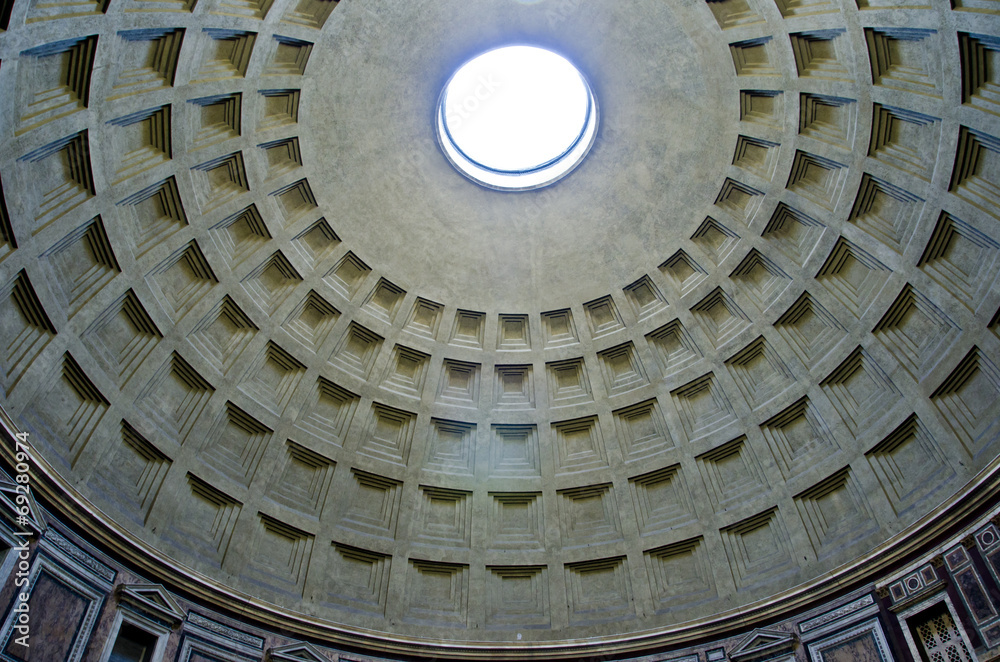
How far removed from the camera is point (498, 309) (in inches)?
926

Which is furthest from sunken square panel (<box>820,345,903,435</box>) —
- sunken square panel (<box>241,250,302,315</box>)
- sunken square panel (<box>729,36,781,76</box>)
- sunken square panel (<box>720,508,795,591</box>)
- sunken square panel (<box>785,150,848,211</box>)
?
sunken square panel (<box>241,250,302,315</box>)

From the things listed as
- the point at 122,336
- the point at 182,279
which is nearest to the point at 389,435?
the point at 182,279

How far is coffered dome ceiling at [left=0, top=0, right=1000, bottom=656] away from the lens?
1586 centimetres

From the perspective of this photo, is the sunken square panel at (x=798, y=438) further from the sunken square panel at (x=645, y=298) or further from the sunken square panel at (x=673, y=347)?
the sunken square panel at (x=645, y=298)

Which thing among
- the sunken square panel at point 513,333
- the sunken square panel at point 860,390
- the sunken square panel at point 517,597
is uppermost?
the sunken square panel at point 513,333

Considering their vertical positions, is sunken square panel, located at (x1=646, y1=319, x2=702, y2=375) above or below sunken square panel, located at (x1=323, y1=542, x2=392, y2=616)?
above

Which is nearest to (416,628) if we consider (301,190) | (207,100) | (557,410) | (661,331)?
(557,410)

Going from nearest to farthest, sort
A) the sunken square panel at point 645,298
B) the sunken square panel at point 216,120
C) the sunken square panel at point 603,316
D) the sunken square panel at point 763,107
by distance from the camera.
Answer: the sunken square panel at point 216,120
the sunken square panel at point 763,107
the sunken square panel at point 645,298
the sunken square panel at point 603,316

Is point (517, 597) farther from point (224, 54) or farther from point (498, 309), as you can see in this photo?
point (224, 54)

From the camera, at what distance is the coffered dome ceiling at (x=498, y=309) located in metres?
15.9

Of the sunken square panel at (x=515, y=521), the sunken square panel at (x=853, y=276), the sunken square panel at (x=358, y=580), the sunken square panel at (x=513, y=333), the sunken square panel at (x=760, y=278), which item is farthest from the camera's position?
the sunken square panel at (x=513, y=333)

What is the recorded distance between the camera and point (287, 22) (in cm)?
1767

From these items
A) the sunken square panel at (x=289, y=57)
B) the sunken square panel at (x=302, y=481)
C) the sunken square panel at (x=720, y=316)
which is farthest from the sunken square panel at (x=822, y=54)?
the sunken square panel at (x=302, y=481)

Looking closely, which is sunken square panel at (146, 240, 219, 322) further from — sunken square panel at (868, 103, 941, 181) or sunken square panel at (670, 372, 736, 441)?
sunken square panel at (868, 103, 941, 181)
